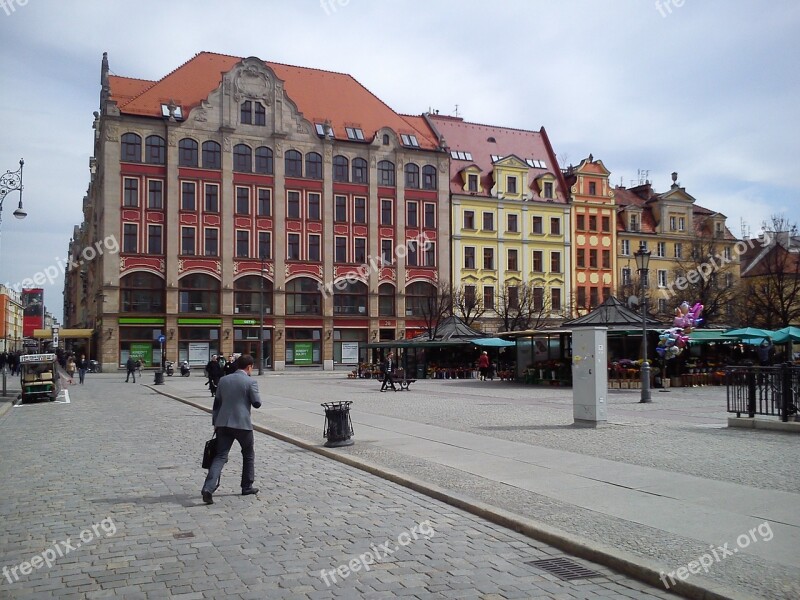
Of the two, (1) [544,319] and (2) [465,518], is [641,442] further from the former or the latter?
(1) [544,319]

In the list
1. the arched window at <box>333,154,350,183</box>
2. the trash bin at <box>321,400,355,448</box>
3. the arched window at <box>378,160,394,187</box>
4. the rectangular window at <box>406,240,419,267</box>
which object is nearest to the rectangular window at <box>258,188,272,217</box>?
the arched window at <box>333,154,350,183</box>

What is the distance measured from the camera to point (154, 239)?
203ft

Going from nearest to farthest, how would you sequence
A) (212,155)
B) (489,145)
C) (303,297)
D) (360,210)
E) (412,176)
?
(212,155) < (303,297) < (360,210) < (412,176) < (489,145)

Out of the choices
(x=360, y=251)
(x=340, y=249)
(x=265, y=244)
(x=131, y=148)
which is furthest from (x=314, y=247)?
(x=131, y=148)

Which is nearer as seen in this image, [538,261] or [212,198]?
[212,198]

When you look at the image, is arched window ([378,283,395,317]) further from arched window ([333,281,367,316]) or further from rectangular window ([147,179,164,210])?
rectangular window ([147,179,164,210])

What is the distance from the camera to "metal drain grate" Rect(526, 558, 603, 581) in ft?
21.4

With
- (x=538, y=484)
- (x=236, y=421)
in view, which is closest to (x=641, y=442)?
(x=538, y=484)

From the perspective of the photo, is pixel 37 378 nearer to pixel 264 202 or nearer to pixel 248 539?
pixel 248 539

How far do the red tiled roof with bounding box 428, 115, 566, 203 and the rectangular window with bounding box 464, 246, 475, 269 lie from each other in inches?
258

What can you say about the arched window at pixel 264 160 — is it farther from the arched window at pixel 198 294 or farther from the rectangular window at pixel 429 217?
the rectangular window at pixel 429 217

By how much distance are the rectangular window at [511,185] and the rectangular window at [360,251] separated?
52.3 ft

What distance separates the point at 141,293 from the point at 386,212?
23041mm

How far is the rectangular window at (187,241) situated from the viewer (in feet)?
205
